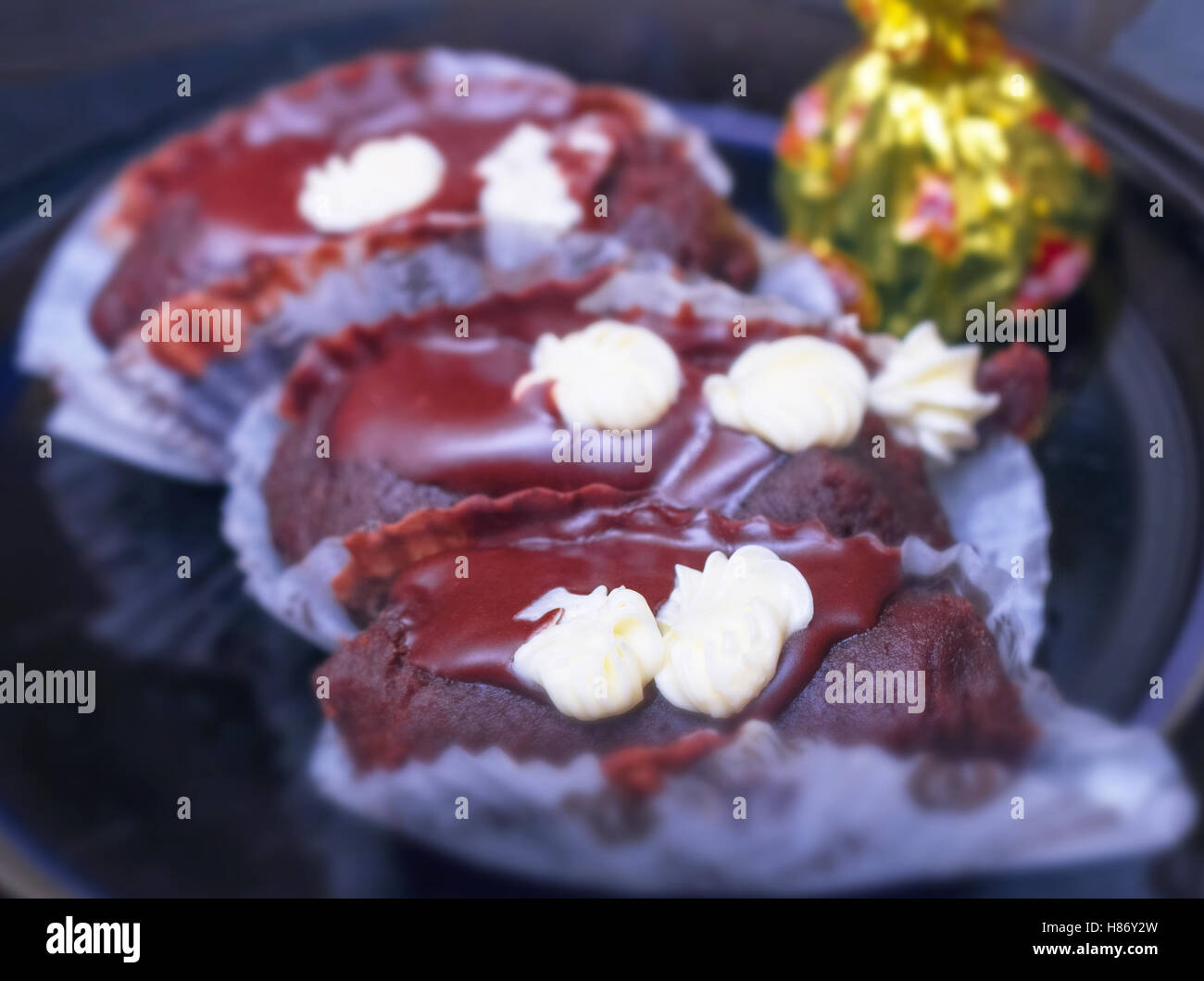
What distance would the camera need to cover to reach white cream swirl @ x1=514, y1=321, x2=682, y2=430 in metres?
1.11

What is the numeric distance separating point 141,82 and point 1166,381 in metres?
1.59

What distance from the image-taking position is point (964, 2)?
4.46 ft

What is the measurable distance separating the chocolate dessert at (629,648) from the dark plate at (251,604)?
10cm

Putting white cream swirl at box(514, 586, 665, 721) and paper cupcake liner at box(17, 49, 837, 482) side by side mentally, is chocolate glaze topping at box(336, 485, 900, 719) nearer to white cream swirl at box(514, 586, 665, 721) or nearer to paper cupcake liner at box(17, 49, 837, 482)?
white cream swirl at box(514, 586, 665, 721)

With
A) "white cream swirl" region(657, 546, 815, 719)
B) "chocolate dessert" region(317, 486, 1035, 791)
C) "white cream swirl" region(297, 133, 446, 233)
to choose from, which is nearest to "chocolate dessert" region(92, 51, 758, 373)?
"white cream swirl" region(297, 133, 446, 233)

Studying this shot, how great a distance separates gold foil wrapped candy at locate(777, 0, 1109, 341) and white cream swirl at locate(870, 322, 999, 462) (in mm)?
184

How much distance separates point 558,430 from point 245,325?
0.56 m

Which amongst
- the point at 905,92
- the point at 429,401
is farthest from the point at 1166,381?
the point at 429,401

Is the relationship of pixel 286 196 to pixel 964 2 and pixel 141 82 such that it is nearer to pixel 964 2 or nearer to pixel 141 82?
pixel 141 82

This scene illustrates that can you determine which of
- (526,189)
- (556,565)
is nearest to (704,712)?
(556,565)

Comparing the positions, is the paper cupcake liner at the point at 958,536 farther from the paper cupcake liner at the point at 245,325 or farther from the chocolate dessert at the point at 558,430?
the paper cupcake liner at the point at 245,325

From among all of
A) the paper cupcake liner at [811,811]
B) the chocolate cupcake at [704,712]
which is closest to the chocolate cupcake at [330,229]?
the chocolate cupcake at [704,712]

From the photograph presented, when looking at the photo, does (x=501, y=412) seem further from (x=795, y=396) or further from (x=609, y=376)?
(x=795, y=396)

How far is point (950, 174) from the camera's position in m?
1.41
